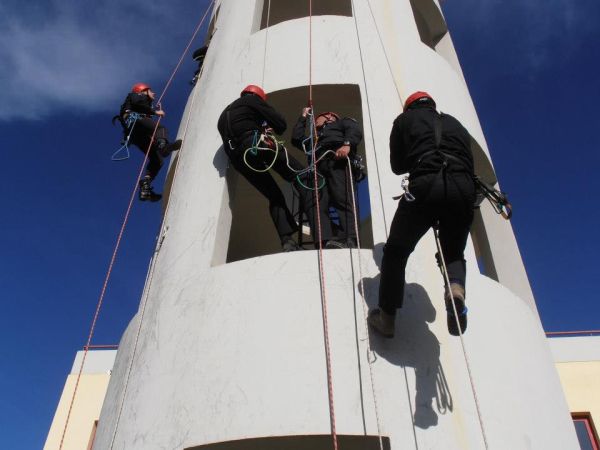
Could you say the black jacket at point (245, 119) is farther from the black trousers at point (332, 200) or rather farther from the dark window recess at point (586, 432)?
the dark window recess at point (586, 432)

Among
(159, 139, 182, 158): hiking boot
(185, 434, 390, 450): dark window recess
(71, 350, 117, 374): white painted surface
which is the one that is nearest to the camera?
(185, 434, 390, 450): dark window recess

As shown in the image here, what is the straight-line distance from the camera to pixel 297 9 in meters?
Result: 10.4

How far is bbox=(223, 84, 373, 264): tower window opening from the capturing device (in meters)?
6.79

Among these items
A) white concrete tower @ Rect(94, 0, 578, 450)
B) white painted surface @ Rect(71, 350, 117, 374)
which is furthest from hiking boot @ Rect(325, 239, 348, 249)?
white painted surface @ Rect(71, 350, 117, 374)

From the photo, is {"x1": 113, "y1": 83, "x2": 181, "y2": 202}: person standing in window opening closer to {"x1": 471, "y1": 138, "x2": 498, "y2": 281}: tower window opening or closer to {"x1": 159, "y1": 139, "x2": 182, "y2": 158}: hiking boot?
{"x1": 159, "y1": 139, "x2": 182, "y2": 158}: hiking boot

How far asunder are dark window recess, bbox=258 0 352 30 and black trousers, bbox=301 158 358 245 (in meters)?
5.10

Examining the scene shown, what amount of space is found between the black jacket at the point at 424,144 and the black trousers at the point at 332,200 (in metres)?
1.29

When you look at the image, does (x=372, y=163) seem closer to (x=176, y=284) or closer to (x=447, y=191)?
(x=447, y=191)

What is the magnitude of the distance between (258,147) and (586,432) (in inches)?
298

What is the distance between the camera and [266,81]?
23.1 ft

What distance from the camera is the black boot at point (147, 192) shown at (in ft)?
26.9

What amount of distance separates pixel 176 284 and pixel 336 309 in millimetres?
1665

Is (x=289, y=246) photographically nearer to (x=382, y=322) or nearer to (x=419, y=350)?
(x=382, y=322)

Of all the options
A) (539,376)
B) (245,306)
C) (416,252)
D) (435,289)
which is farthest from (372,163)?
(539,376)
